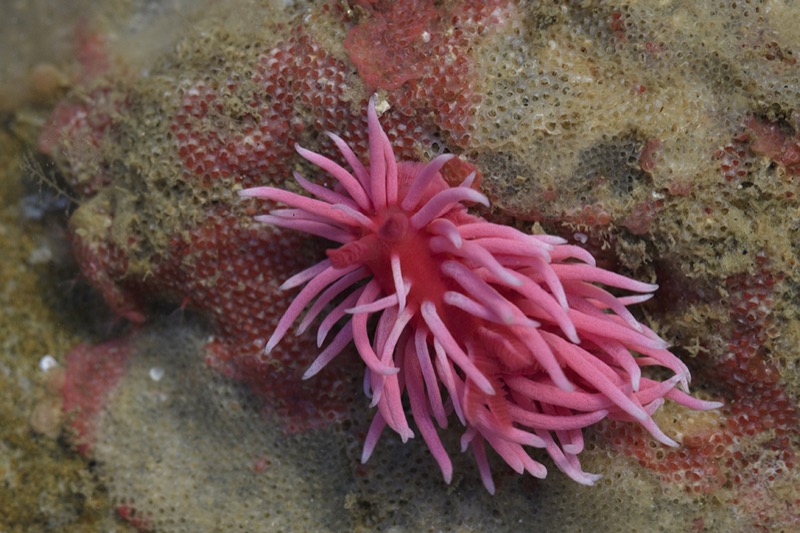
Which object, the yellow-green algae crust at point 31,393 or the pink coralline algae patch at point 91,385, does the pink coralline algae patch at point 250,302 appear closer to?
the pink coralline algae patch at point 91,385

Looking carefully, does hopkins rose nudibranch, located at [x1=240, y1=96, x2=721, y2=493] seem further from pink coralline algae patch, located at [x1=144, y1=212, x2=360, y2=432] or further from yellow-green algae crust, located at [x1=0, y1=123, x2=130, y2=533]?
yellow-green algae crust, located at [x1=0, y1=123, x2=130, y2=533]

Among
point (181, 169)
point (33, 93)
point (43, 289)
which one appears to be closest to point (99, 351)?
point (43, 289)

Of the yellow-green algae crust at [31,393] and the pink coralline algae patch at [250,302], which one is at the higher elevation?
the pink coralline algae patch at [250,302]

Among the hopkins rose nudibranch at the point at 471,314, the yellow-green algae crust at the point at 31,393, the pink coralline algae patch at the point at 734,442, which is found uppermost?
the hopkins rose nudibranch at the point at 471,314

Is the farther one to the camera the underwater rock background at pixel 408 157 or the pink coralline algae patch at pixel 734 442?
the pink coralline algae patch at pixel 734 442

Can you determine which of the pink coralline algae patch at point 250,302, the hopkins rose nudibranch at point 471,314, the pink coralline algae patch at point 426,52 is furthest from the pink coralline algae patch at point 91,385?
the pink coralline algae patch at point 426,52

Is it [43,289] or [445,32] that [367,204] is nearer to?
[445,32]
